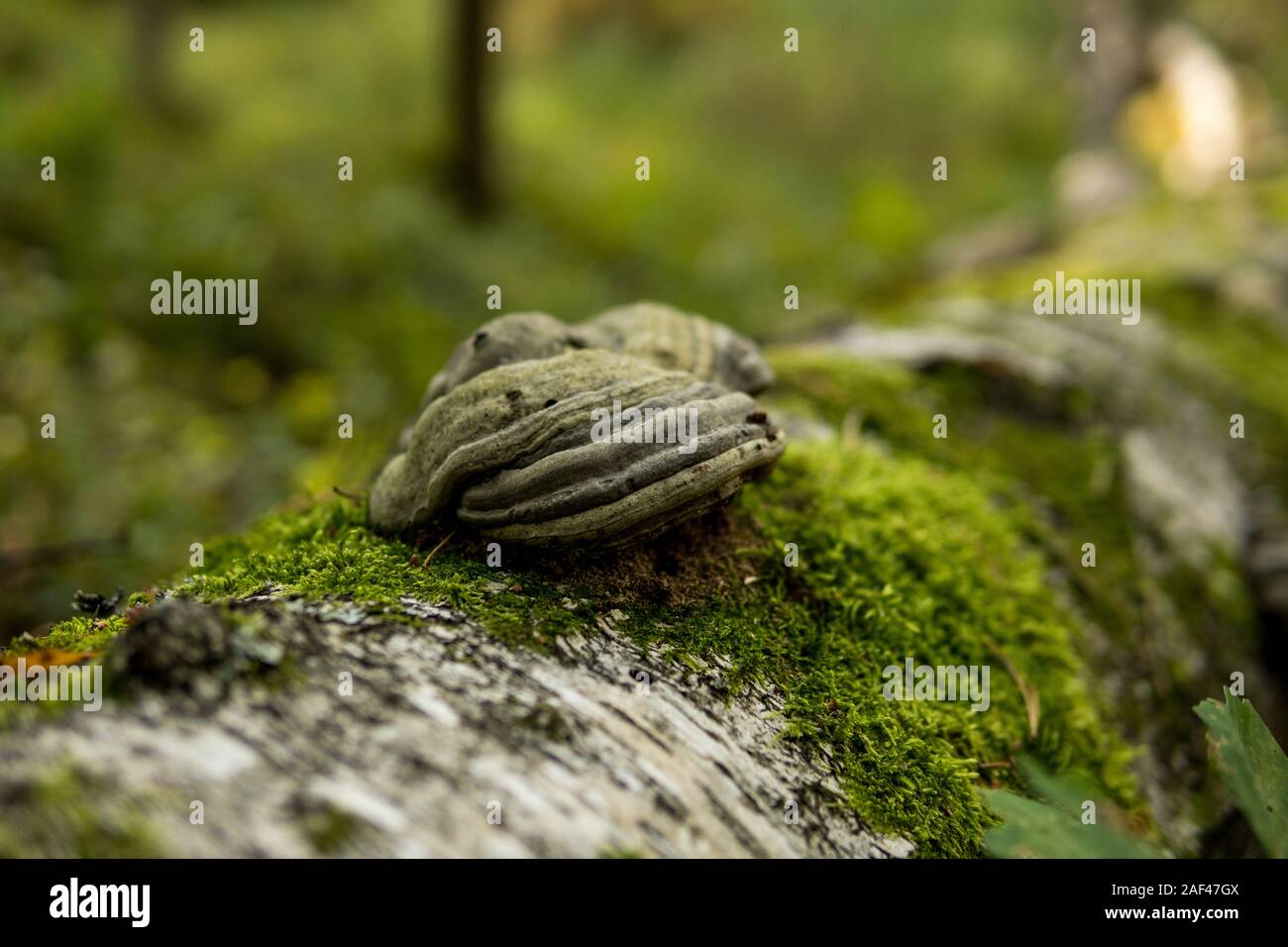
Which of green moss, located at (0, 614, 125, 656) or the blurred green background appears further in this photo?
the blurred green background

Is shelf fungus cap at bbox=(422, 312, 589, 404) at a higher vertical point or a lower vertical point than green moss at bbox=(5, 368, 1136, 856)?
higher

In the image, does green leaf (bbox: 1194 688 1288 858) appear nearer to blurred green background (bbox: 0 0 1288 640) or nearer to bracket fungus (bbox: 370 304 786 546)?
bracket fungus (bbox: 370 304 786 546)

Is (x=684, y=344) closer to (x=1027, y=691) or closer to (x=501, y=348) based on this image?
(x=501, y=348)

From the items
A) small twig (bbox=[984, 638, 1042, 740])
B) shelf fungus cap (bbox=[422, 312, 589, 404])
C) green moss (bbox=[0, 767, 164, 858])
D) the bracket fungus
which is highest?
shelf fungus cap (bbox=[422, 312, 589, 404])

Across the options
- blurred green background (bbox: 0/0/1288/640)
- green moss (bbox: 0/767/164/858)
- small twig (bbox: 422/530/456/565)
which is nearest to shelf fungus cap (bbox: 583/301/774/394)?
small twig (bbox: 422/530/456/565)

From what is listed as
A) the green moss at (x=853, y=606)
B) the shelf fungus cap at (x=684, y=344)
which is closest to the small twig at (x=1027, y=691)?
the green moss at (x=853, y=606)

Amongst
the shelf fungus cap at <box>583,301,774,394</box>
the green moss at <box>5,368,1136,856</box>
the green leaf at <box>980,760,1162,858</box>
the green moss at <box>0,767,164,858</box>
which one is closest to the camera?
the green moss at <box>0,767,164,858</box>
